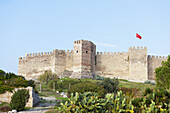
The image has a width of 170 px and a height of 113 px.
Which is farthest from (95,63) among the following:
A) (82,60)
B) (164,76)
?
(164,76)

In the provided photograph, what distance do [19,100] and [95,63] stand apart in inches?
1165

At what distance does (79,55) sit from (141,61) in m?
11.0

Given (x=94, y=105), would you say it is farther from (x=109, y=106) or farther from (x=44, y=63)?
(x=44, y=63)

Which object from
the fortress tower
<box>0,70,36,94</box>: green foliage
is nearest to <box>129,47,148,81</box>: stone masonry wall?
the fortress tower

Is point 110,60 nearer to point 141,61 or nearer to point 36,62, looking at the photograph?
point 141,61

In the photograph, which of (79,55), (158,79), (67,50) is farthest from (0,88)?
(67,50)

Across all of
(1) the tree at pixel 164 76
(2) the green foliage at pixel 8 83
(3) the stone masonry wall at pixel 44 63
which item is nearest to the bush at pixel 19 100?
(2) the green foliage at pixel 8 83

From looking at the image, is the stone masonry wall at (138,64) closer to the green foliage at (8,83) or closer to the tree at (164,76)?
the tree at (164,76)

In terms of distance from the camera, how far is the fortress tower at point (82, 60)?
1544 inches

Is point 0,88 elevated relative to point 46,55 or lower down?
lower down

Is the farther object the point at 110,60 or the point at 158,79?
the point at 110,60

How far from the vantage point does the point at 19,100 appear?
50.8ft

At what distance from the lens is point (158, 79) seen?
2338cm

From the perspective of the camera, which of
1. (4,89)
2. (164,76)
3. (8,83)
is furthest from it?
(164,76)
